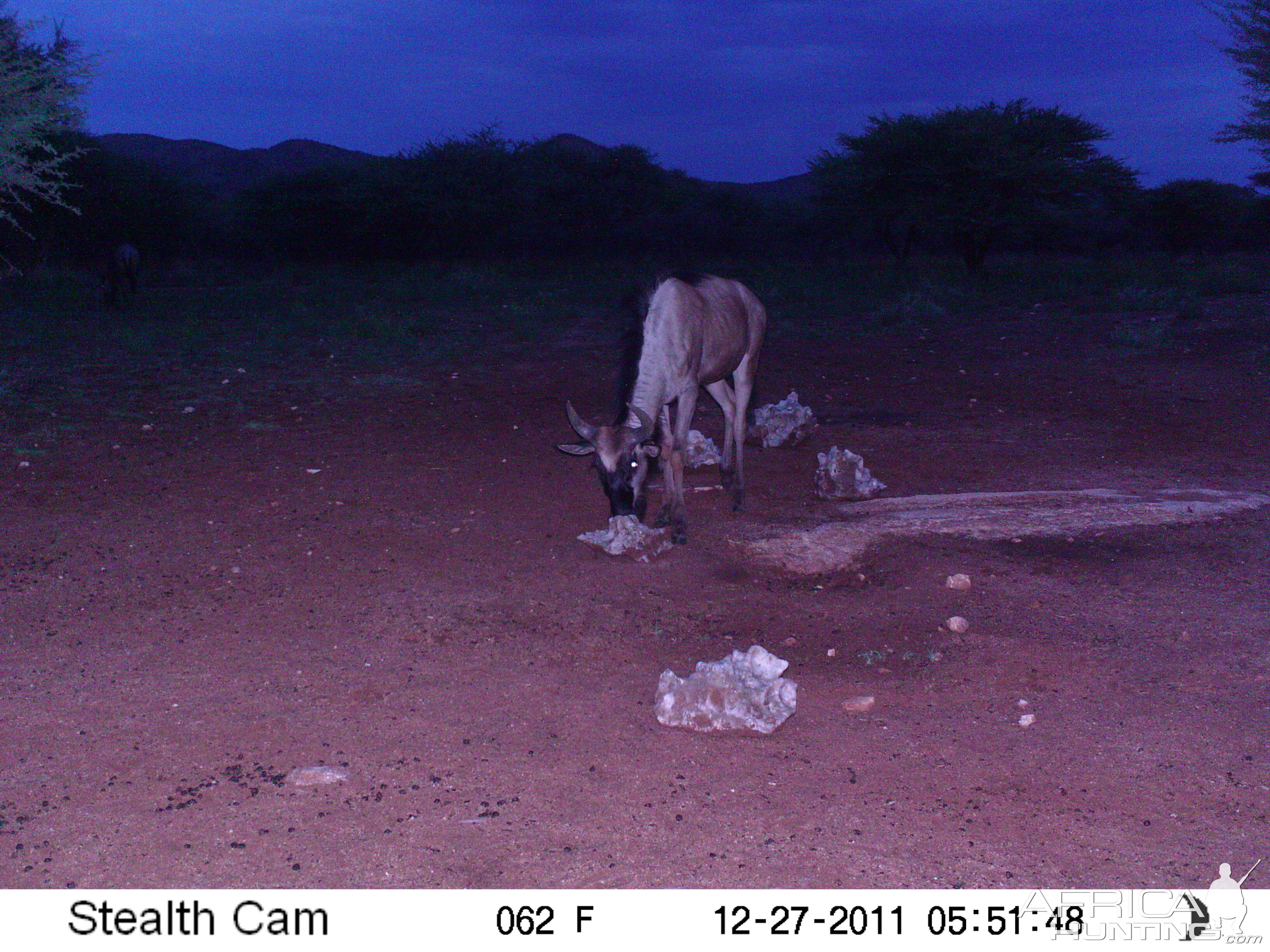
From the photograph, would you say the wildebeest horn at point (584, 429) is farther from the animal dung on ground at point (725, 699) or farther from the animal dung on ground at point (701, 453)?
the animal dung on ground at point (725, 699)

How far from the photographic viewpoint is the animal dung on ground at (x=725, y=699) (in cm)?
389

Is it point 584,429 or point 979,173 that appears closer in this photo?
point 584,429

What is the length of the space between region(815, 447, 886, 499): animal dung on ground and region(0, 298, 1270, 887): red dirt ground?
27cm

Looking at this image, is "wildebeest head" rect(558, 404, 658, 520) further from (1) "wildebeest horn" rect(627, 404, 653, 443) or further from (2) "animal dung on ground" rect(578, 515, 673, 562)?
(2) "animal dung on ground" rect(578, 515, 673, 562)

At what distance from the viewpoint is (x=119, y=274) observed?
1992cm

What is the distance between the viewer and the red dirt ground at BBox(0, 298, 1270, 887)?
10.3 ft

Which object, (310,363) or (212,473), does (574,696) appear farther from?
(310,363)

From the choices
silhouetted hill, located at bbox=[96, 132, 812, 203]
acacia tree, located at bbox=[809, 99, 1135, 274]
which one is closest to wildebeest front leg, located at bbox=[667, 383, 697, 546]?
acacia tree, located at bbox=[809, 99, 1135, 274]

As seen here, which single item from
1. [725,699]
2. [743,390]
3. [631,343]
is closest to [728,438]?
[743,390]

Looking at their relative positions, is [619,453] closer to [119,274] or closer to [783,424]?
[783,424]

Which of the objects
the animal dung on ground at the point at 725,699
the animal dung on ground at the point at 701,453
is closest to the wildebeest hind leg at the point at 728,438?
the animal dung on ground at the point at 701,453

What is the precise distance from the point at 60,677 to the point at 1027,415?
8498 millimetres

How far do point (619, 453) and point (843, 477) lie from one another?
1.90m

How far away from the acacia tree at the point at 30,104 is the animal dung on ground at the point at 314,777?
7591 millimetres
